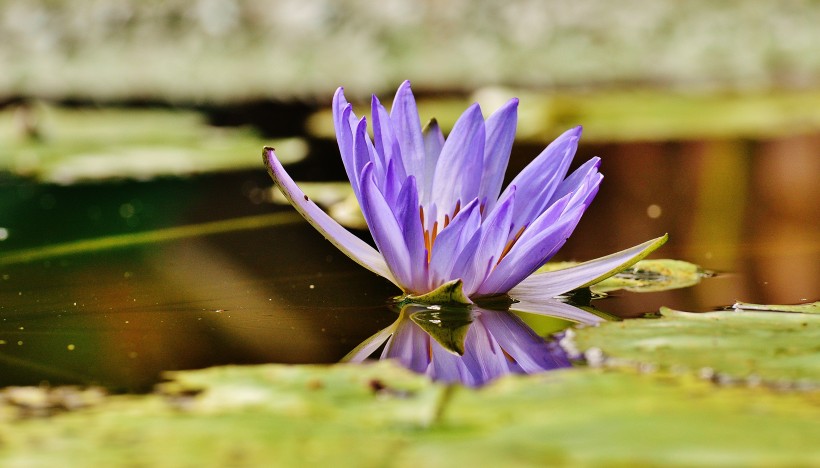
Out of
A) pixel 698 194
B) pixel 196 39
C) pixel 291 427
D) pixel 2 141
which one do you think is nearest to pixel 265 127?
pixel 196 39

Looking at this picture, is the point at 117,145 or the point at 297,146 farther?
the point at 297,146

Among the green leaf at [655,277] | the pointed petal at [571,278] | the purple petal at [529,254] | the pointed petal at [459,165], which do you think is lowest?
the green leaf at [655,277]

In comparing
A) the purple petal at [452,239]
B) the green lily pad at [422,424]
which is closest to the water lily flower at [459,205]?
the purple petal at [452,239]

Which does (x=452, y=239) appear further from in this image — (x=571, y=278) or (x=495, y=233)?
(x=571, y=278)

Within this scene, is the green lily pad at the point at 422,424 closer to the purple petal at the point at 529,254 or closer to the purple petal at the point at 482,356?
the purple petal at the point at 482,356

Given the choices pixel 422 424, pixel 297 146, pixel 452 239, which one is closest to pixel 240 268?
pixel 452 239

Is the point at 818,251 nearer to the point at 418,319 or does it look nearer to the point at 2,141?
the point at 418,319
